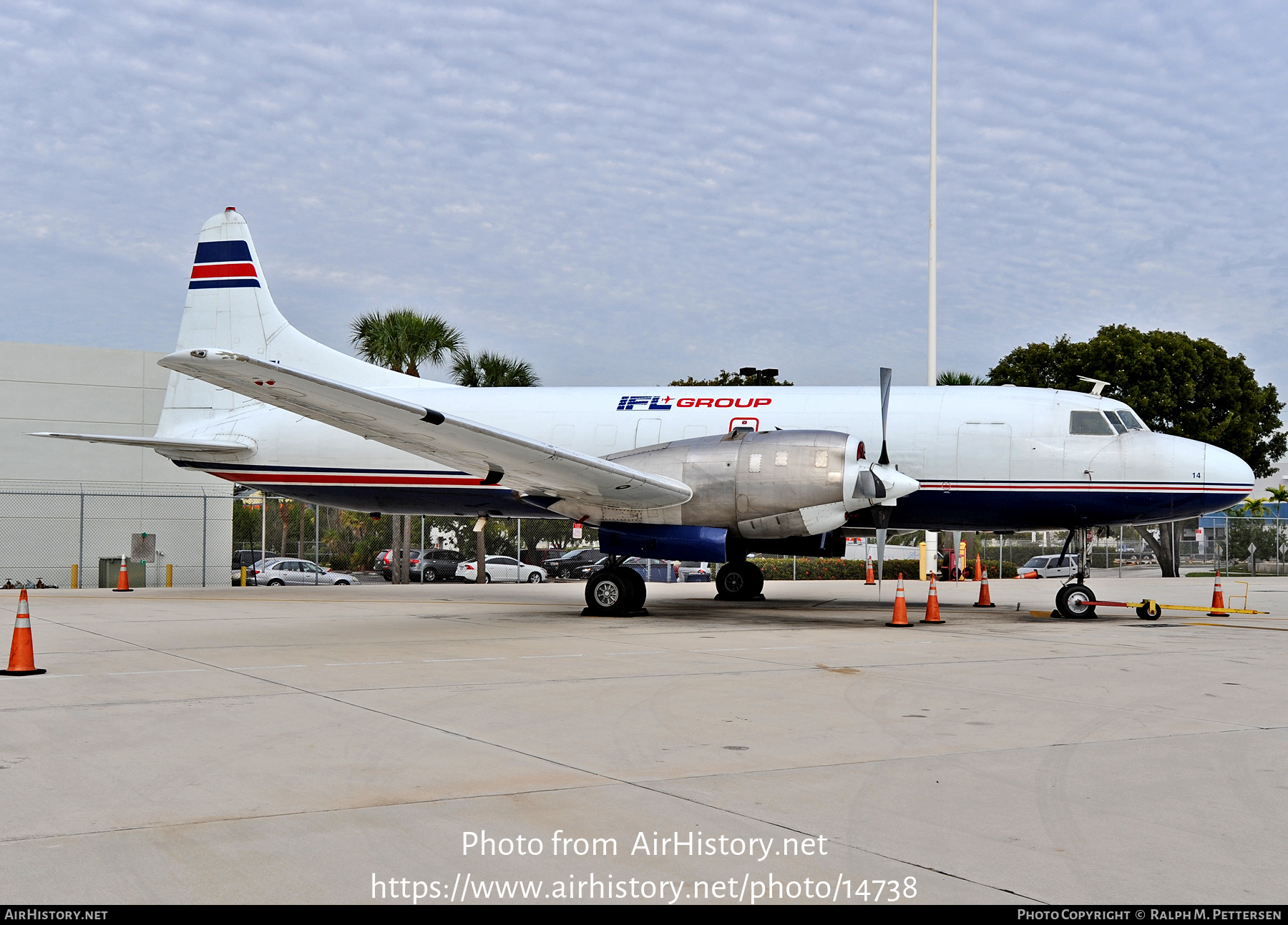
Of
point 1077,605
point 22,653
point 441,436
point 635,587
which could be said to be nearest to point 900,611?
point 1077,605

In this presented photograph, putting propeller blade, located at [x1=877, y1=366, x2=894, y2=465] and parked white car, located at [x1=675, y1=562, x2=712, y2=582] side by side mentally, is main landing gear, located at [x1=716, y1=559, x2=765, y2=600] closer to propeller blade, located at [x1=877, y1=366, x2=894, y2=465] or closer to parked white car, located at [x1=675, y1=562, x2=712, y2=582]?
propeller blade, located at [x1=877, y1=366, x2=894, y2=465]

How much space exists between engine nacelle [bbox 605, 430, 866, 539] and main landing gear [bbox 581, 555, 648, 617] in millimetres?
1832

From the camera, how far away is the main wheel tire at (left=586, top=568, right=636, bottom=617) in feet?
56.7

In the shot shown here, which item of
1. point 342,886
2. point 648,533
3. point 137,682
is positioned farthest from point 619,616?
point 342,886

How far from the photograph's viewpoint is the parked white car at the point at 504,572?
125 ft

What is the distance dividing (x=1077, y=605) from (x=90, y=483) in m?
27.1

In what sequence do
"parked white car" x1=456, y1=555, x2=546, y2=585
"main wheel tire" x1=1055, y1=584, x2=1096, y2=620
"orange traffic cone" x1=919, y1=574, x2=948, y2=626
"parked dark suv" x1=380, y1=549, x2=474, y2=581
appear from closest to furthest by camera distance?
"orange traffic cone" x1=919, y1=574, x2=948, y2=626 → "main wheel tire" x1=1055, y1=584, x2=1096, y2=620 → "parked white car" x1=456, y1=555, x2=546, y2=585 → "parked dark suv" x1=380, y1=549, x2=474, y2=581

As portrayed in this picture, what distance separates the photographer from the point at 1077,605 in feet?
57.6

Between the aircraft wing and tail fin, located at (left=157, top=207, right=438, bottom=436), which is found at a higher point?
tail fin, located at (left=157, top=207, right=438, bottom=436)

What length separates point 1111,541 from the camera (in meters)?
72.9

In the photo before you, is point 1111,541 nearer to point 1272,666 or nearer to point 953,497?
point 953,497

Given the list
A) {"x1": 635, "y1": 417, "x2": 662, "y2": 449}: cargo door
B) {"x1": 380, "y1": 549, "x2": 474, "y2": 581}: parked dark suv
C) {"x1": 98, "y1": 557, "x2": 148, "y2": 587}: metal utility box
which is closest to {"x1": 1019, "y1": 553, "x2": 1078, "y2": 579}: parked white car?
{"x1": 380, "y1": 549, "x2": 474, "y2": 581}: parked dark suv

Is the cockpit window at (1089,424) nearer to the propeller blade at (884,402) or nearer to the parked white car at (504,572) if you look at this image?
the propeller blade at (884,402)

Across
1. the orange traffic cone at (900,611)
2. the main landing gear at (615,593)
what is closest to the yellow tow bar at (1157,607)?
the orange traffic cone at (900,611)
